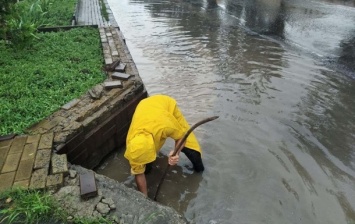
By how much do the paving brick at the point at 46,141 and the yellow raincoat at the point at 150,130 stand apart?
101cm

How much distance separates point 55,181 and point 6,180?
0.53 metres

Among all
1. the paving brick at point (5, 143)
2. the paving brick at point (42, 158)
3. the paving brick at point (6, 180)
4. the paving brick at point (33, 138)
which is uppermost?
the paving brick at point (33, 138)

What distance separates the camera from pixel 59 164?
3662 mm

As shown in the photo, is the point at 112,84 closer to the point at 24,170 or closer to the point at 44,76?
the point at 44,76

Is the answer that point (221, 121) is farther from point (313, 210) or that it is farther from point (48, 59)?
point (48, 59)

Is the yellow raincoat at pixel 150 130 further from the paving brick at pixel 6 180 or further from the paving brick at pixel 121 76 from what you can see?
the paving brick at pixel 121 76

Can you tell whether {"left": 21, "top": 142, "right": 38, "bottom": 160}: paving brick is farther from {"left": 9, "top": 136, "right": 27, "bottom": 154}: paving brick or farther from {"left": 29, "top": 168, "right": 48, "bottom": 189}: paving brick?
{"left": 29, "top": 168, "right": 48, "bottom": 189}: paving brick

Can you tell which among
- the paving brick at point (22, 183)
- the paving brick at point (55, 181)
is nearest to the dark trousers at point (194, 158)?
the paving brick at point (55, 181)

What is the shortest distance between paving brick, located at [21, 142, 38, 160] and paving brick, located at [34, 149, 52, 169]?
0.06m

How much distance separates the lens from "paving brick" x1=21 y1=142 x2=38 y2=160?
374 centimetres

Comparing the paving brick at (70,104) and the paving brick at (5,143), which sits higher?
the paving brick at (70,104)

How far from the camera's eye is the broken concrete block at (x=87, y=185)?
3291 mm

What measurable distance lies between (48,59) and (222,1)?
1382cm

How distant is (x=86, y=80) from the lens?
576cm
